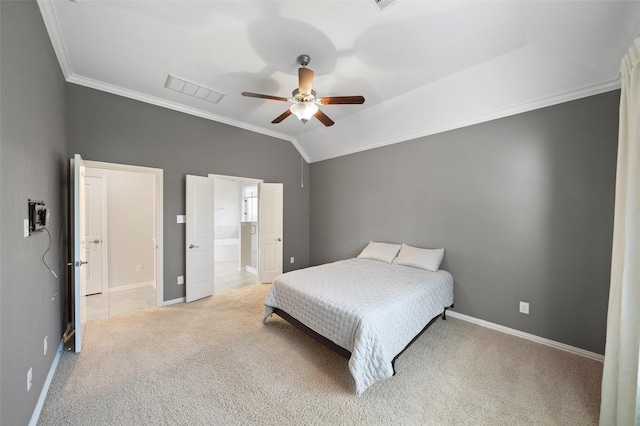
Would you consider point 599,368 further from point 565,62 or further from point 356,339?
point 565,62

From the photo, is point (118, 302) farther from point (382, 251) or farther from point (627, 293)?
point (627, 293)

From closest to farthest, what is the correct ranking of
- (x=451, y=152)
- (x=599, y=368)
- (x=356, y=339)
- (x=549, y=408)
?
(x=549, y=408)
(x=356, y=339)
(x=599, y=368)
(x=451, y=152)

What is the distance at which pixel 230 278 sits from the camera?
5.14 m

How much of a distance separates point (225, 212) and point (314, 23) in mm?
6531

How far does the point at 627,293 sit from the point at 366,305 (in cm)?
163

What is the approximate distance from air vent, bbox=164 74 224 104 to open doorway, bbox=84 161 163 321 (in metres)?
1.19

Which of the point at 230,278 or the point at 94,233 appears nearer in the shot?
the point at 94,233

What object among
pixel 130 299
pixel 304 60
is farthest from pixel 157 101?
pixel 130 299

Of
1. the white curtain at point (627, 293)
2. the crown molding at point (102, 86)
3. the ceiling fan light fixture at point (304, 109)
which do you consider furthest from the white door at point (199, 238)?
the white curtain at point (627, 293)

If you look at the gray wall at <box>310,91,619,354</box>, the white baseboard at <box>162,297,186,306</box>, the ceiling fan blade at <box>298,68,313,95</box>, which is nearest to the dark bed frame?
the gray wall at <box>310,91,619,354</box>

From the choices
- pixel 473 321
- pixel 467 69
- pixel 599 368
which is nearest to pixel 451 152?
pixel 467 69

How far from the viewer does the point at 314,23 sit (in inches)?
81.7

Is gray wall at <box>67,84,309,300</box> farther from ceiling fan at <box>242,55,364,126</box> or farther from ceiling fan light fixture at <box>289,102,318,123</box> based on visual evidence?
ceiling fan light fixture at <box>289,102,318,123</box>

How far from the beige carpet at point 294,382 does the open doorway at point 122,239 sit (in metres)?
1.10
